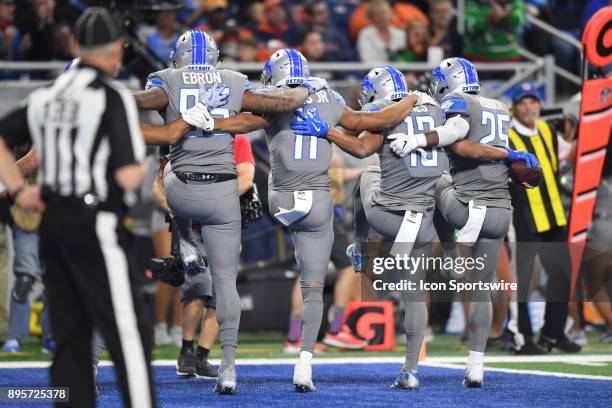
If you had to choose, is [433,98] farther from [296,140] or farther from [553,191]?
[553,191]

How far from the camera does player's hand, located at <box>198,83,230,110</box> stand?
7234mm

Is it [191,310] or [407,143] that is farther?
[191,310]

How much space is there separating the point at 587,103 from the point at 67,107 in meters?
5.90

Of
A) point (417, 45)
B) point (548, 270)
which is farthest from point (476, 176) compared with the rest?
point (417, 45)

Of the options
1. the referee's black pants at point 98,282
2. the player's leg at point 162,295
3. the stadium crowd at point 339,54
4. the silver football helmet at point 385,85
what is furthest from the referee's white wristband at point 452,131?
the player's leg at point 162,295

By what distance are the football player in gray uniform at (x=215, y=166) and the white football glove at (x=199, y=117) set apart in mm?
117

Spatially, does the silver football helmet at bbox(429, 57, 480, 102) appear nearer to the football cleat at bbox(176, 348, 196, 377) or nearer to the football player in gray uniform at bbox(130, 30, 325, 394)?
the football player in gray uniform at bbox(130, 30, 325, 394)

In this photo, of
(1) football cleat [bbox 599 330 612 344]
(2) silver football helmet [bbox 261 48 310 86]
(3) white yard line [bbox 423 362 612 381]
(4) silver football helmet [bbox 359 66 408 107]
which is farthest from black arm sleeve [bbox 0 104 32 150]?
(1) football cleat [bbox 599 330 612 344]

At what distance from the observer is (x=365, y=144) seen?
7.62 m

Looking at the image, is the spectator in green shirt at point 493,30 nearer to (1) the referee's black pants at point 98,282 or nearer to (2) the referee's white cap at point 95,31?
(2) the referee's white cap at point 95,31

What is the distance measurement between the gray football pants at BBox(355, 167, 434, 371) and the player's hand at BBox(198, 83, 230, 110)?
50.9 inches

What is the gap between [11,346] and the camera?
10430 mm

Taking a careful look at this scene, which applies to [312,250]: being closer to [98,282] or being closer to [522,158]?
[522,158]

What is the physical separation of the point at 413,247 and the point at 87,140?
342 cm
